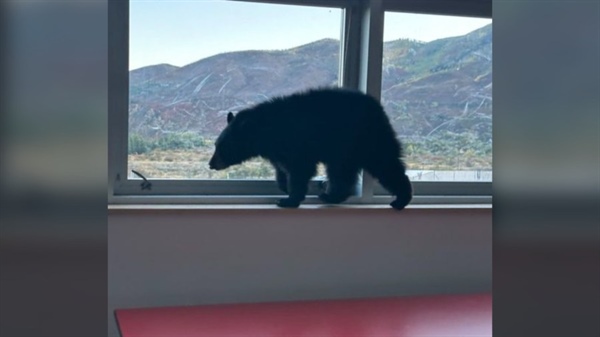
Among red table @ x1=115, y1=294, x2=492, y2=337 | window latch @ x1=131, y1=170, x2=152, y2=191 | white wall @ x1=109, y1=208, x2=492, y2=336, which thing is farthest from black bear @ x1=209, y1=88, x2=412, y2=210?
red table @ x1=115, y1=294, x2=492, y2=337

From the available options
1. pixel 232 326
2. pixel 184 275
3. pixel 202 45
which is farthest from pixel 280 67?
pixel 232 326

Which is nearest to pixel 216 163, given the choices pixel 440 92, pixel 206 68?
pixel 206 68

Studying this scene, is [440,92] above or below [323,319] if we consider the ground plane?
above

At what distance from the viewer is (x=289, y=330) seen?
124 centimetres

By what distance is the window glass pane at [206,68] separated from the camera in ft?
6.03

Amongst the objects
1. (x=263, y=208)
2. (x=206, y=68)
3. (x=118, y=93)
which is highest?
(x=206, y=68)

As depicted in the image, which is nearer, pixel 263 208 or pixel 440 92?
pixel 263 208

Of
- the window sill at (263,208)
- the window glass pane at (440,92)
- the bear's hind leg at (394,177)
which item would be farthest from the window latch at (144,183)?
the window glass pane at (440,92)

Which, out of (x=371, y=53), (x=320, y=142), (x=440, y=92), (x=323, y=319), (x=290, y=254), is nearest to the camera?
(x=323, y=319)

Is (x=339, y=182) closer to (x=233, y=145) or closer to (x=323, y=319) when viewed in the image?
(x=233, y=145)

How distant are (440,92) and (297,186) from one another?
2.35ft

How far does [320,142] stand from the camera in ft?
6.06
